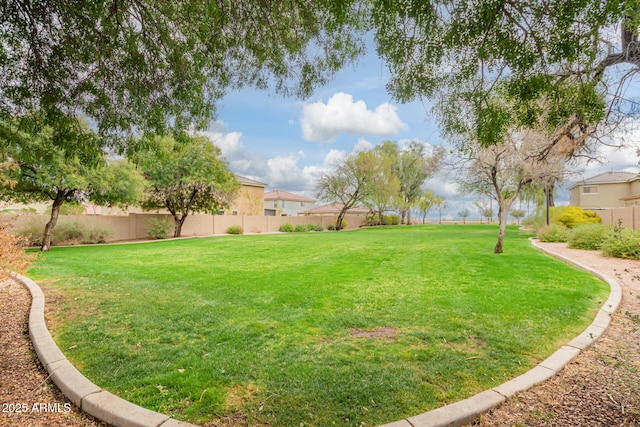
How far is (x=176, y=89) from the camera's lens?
184 inches

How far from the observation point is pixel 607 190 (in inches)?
1257

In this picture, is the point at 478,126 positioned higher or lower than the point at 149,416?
higher

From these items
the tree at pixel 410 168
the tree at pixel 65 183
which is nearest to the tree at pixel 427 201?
the tree at pixel 410 168

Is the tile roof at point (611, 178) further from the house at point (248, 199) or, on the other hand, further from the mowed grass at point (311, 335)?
the mowed grass at point (311, 335)

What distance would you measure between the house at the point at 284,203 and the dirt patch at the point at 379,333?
137 ft

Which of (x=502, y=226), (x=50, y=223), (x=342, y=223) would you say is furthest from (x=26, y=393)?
(x=342, y=223)

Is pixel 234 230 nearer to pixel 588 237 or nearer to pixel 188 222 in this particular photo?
pixel 188 222

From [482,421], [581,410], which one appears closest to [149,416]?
[482,421]

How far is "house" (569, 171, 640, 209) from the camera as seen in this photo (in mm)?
30344

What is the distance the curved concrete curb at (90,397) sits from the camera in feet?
7.57

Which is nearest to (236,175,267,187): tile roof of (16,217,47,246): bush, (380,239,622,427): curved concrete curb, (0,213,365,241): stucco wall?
(0,213,365,241): stucco wall

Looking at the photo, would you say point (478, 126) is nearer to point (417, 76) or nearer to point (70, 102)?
point (417, 76)

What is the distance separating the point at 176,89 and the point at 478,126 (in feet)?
13.0

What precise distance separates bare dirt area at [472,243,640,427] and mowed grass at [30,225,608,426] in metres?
0.27
